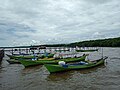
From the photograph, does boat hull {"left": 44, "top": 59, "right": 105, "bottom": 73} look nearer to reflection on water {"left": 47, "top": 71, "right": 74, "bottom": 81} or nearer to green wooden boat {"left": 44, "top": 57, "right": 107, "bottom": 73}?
green wooden boat {"left": 44, "top": 57, "right": 107, "bottom": 73}

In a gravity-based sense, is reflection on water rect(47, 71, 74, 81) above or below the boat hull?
below

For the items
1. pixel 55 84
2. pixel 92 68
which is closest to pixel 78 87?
pixel 55 84

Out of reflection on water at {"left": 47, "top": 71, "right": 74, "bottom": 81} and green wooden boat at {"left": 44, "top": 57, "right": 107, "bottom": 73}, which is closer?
reflection on water at {"left": 47, "top": 71, "right": 74, "bottom": 81}

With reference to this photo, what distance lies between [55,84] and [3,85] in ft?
18.1

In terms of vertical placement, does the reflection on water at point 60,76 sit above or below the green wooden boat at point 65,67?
below

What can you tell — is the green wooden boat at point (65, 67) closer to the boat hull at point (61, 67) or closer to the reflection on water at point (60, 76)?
the boat hull at point (61, 67)

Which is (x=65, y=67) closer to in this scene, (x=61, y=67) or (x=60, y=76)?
(x=61, y=67)

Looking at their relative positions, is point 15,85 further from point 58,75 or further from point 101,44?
point 101,44

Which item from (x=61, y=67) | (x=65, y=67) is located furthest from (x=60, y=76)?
(x=65, y=67)

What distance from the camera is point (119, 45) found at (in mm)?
106812

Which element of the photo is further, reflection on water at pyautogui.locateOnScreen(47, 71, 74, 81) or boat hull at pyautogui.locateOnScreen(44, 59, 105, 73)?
boat hull at pyautogui.locateOnScreen(44, 59, 105, 73)

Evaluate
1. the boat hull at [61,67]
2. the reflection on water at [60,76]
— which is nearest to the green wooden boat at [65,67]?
the boat hull at [61,67]

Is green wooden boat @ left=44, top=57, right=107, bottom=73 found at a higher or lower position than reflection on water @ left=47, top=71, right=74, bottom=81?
higher

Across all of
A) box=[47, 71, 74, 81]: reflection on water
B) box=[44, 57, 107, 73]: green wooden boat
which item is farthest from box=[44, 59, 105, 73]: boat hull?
box=[47, 71, 74, 81]: reflection on water
